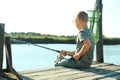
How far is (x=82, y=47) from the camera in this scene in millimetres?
7109

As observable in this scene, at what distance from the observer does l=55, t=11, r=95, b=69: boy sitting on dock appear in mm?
7051

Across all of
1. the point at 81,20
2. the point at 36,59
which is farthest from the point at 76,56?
the point at 36,59

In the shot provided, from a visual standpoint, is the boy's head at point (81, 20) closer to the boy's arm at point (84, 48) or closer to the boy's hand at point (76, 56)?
the boy's arm at point (84, 48)

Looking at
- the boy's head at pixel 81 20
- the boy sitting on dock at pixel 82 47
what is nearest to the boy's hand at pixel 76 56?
the boy sitting on dock at pixel 82 47


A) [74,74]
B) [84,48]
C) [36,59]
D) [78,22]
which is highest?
[78,22]

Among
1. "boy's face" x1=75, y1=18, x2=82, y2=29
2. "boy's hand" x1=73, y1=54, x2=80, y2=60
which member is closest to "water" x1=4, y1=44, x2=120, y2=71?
"boy's hand" x1=73, y1=54, x2=80, y2=60

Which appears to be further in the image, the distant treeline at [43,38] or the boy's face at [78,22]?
the distant treeline at [43,38]

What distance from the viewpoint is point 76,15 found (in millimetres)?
7066

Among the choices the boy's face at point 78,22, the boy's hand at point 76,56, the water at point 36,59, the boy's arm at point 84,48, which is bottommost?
the water at point 36,59

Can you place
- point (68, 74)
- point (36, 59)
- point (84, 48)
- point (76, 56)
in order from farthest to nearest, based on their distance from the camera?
point (36, 59) < point (76, 56) < point (84, 48) < point (68, 74)

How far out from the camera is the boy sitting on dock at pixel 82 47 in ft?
23.1

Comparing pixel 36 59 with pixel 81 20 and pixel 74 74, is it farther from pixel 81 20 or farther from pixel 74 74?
pixel 74 74

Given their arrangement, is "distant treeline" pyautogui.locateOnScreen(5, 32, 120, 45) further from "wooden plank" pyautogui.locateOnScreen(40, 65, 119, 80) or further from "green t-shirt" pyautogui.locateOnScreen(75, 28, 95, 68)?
"wooden plank" pyautogui.locateOnScreen(40, 65, 119, 80)

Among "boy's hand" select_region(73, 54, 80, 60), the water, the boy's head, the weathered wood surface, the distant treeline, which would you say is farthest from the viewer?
the distant treeline
